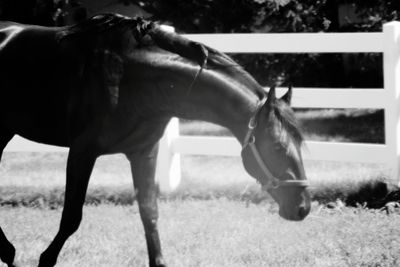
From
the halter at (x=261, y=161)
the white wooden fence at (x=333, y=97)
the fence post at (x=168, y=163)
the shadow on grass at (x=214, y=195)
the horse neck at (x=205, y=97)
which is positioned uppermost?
the horse neck at (x=205, y=97)

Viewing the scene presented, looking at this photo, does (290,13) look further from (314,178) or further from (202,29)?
(314,178)

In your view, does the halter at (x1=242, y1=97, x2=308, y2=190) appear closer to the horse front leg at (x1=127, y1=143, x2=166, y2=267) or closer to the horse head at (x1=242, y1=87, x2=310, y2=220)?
the horse head at (x1=242, y1=87, x2=310, y2=220)

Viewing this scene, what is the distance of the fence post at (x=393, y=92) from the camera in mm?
6910

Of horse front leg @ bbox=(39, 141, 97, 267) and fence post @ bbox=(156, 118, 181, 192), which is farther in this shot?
fence post @ bbox=(156, 118, 181, 192)

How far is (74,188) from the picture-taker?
176 inches

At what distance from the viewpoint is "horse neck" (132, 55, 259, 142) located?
4.10 metres

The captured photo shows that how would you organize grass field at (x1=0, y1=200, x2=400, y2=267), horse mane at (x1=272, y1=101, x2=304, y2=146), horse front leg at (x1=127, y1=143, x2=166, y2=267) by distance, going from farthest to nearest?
grass field at (x1=0, y1=200, x2=400, y2=267) → horse front leg at (x1=127, y1=143, x2=166, y2=267) → horse mane at (x1=272, y1=101, x2=304, y2=146)

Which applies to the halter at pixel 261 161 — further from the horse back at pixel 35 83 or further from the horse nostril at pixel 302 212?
the horse back at pixel 35 83

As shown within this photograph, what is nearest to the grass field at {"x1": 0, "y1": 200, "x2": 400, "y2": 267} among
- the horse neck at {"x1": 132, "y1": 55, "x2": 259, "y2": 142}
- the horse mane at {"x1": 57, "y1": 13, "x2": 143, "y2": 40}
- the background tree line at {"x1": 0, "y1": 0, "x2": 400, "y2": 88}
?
the horse neck at {"x1": 132, "y1": 55, "x2": 259, "y2": 142}

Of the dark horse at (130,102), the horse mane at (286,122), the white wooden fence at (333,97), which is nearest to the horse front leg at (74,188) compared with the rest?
the dark horse at (130,102)

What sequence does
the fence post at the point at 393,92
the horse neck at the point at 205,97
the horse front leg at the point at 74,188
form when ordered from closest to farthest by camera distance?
1. the horse neck at the point at 205,97
2. the horse front leg at the point at 74,188
3. the fence post at the point at 393,92

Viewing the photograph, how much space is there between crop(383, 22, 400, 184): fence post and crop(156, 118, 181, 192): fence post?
216 centimetres

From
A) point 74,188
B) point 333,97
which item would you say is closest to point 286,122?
point 74,188

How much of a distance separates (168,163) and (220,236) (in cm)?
195
